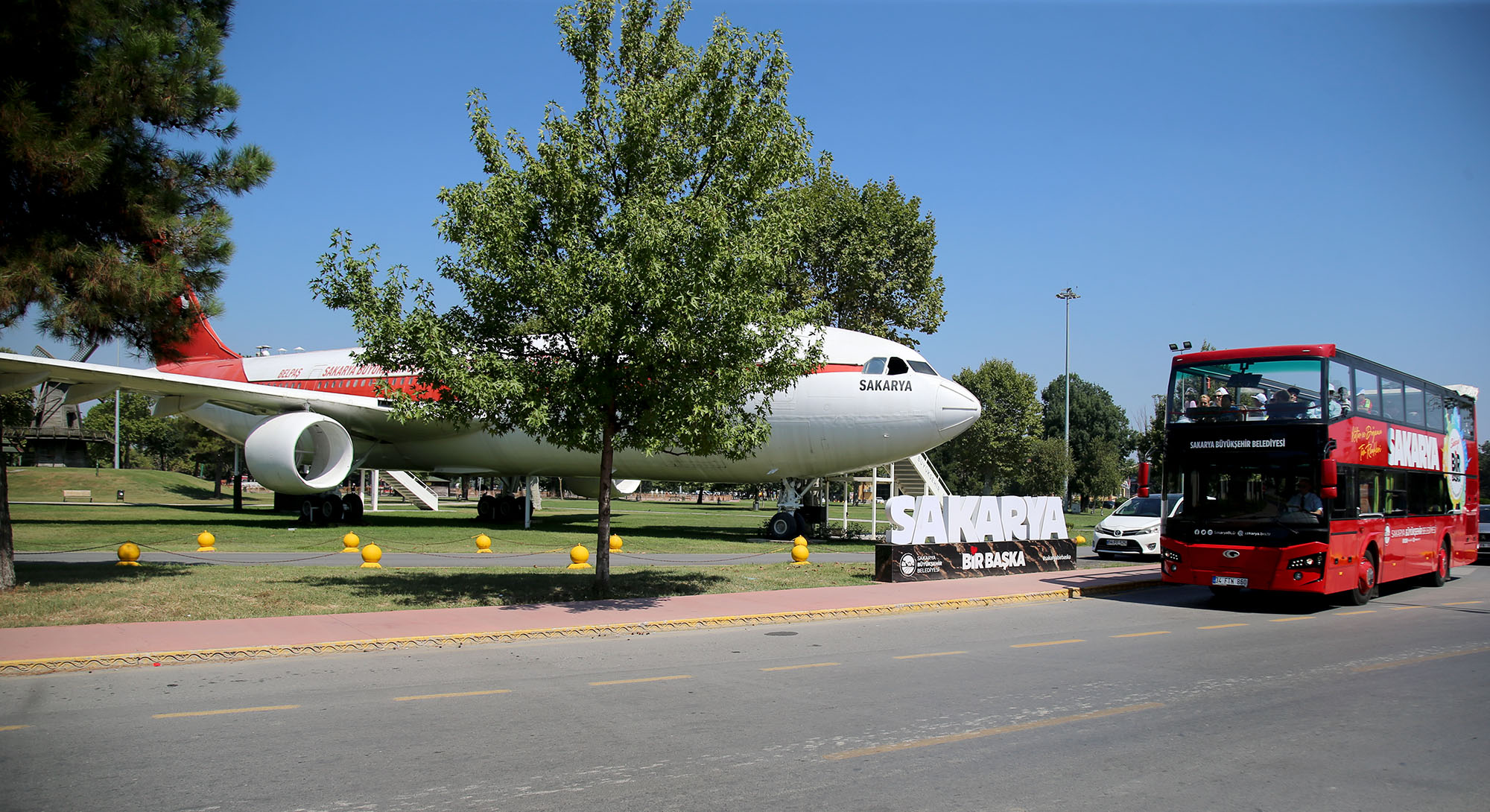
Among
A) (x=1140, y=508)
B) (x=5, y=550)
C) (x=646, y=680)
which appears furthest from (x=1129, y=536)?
(x=5, y=550)

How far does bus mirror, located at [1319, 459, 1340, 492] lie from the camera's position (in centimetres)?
1284

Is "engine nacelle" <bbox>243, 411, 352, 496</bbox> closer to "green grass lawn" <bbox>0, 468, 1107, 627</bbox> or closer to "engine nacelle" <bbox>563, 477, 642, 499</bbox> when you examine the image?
"green grass lawn" <bbox>0, 468, 1107, 627</bbox>

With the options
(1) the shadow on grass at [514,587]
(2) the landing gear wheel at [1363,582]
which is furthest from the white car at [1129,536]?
(1) the shadow on grass at [514,587]

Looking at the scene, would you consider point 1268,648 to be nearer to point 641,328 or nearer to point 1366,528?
point 1366,528

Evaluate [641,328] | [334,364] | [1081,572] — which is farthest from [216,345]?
[1081,572]

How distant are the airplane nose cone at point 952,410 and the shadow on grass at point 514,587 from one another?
7.66m

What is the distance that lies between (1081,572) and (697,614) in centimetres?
994

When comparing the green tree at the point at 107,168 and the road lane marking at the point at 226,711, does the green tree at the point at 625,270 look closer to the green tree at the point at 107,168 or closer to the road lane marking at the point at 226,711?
the green tree at the point at 107,168

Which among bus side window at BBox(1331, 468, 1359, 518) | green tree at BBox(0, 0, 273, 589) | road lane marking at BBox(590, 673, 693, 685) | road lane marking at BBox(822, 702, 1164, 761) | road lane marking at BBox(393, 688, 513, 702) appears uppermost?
green tree at BBox(0, 0, 273, 589)

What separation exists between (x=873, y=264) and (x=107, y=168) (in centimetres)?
3149

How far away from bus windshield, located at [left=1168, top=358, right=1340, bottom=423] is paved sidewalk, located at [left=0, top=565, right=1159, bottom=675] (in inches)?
151

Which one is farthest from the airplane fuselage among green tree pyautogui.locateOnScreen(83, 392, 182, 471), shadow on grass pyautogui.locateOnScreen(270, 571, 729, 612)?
green tree pyautogui.locateOnScreen(83, 392, 182, 471)

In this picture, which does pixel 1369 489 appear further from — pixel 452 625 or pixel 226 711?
pixel 226 711

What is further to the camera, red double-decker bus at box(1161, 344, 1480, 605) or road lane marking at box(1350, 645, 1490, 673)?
red double-decker bus at box(1161, 344, 1480, 605)
